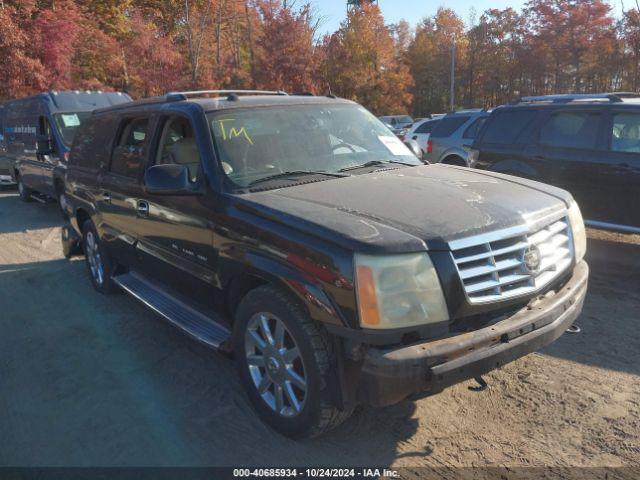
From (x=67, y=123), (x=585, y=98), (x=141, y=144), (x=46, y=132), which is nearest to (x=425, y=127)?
(x=585, y=98)

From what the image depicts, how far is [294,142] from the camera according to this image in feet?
13.0

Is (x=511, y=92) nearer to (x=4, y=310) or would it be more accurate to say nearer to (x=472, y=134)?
(x=472, y=134)

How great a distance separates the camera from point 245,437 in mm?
3256

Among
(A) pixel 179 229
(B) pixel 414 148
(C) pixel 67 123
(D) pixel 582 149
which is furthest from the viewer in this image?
(C) pixel 67 123

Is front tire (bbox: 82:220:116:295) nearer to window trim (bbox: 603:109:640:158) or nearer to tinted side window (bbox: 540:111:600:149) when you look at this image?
tinted side window (bbox: 540:111:600:149)

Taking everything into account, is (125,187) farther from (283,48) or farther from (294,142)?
(283,48)

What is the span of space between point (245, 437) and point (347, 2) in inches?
1471

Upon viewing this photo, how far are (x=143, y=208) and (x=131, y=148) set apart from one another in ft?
2.20

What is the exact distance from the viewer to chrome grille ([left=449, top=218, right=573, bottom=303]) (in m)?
2.75

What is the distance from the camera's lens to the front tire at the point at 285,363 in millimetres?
2834

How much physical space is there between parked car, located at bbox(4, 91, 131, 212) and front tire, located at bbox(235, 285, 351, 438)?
22.9 feet

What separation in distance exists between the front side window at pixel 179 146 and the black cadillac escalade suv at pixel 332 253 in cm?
2

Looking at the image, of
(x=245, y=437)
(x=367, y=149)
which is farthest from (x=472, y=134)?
(x=245, y=437)

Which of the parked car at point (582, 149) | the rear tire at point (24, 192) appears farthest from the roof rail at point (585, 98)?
the rear tire at point (24, 192)
